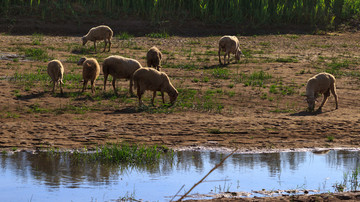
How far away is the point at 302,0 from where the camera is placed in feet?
105

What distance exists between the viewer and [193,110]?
14.8 meters

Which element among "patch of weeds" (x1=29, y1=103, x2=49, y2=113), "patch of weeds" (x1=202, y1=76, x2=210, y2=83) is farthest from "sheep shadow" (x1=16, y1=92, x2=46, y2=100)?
"patch of weeds" (x1=202, y1=76, x2=210, y2=83)

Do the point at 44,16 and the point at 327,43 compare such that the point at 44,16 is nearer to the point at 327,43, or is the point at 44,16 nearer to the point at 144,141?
the point at 327,43

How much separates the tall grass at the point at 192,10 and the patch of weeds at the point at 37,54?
797 cm

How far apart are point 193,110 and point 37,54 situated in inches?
338

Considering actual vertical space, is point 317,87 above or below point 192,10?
below

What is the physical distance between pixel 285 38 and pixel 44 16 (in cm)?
1199

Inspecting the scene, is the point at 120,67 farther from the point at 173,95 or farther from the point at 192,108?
the point at 192,108

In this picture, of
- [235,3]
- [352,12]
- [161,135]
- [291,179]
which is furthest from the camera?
[352,12]

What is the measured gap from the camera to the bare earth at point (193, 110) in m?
12.4

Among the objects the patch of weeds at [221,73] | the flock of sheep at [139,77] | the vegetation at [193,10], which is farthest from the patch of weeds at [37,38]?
the patch of weeds at [221,73]

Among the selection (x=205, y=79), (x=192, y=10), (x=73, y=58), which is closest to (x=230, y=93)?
(x=205, y=79)

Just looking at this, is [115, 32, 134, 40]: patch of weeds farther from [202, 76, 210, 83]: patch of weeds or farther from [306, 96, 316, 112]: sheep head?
[306, 96, 316, 112]: sheep head

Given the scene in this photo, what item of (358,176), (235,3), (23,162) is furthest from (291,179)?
(235,3)
